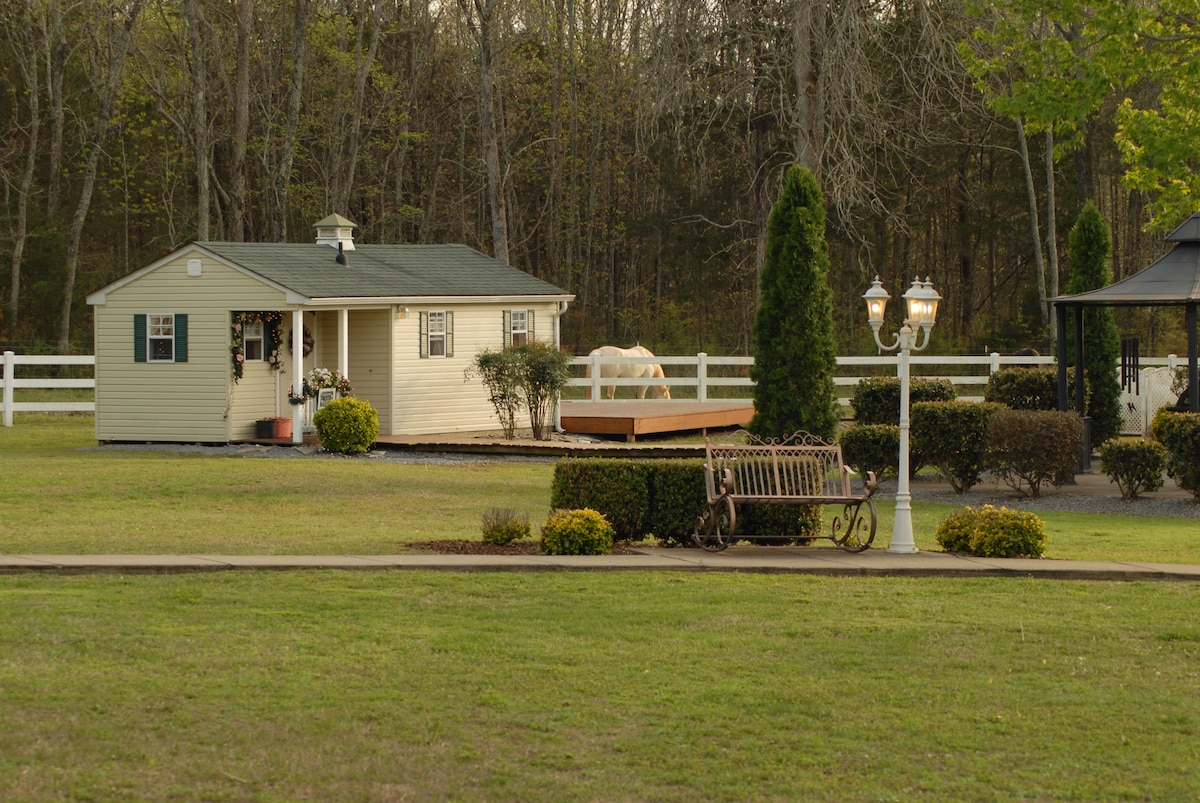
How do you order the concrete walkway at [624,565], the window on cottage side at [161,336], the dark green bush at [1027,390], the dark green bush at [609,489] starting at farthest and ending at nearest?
the window on cottage side at [161,336], the dark green bush at [1027,390], the dark green bush at [609,489], the concrete walkway at [624,565]

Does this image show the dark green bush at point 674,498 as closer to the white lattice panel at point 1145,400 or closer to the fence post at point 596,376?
the white lattice panel at point 1145,400

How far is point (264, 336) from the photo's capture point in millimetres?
22531

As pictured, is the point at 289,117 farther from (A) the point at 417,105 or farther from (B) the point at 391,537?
(B) the point at 391,537

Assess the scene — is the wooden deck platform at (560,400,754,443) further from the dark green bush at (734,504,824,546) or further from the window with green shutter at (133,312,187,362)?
the dark green bush at (734,504,824,546)

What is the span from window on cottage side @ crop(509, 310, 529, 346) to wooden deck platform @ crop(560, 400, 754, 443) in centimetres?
150

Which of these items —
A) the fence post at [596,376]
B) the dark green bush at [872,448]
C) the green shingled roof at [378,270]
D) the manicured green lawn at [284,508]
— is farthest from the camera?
the fence post at [596,376]

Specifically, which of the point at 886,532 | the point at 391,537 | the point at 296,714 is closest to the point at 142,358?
the point at 391,537

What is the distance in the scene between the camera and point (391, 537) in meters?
12.5

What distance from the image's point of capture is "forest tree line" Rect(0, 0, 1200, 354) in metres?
36.9

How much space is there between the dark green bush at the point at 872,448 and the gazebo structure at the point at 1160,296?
125 inches

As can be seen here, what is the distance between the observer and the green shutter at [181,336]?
22.1 m

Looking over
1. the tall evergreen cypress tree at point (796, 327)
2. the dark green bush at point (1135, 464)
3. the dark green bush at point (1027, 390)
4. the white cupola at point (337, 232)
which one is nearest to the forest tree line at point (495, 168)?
the white cupola at point (337, 232)

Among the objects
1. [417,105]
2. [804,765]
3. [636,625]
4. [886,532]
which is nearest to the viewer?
[804,765]

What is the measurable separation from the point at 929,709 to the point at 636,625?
2150 mm
